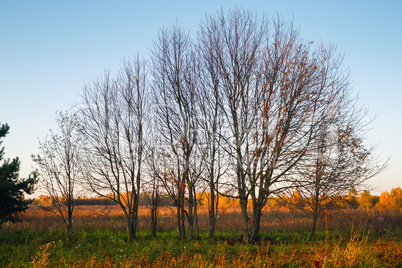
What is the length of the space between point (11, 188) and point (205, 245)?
8.45 m

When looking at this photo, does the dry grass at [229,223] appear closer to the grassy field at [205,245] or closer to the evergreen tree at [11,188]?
the grassy field at [205,245]

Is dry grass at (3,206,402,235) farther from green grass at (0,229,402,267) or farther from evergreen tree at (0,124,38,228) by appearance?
green grass at (0,229,402,267)

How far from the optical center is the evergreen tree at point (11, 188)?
40.1ft

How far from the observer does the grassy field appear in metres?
6.70

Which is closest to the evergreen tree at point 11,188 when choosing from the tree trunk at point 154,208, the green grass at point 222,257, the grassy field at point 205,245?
the grassy field at point 205,245

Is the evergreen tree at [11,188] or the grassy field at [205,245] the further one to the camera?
the evergreen tree at [11,188]

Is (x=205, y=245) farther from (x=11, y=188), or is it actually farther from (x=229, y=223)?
(x=11, y=188)

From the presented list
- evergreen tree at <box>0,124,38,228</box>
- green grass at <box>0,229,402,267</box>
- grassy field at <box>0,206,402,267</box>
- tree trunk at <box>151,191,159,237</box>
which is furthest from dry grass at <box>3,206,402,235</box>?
green grass at <box>0,229,402,267</box>

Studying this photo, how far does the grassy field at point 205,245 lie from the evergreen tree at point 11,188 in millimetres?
1163

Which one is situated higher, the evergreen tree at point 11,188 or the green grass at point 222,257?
the evergreen tree at point 11,188

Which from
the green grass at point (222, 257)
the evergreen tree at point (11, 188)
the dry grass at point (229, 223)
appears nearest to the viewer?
the green grass at point (222, 257)

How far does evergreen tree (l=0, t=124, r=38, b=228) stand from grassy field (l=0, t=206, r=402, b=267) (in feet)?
3.82

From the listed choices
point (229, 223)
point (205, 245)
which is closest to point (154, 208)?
point (205, 245)

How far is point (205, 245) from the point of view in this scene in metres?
9.78
